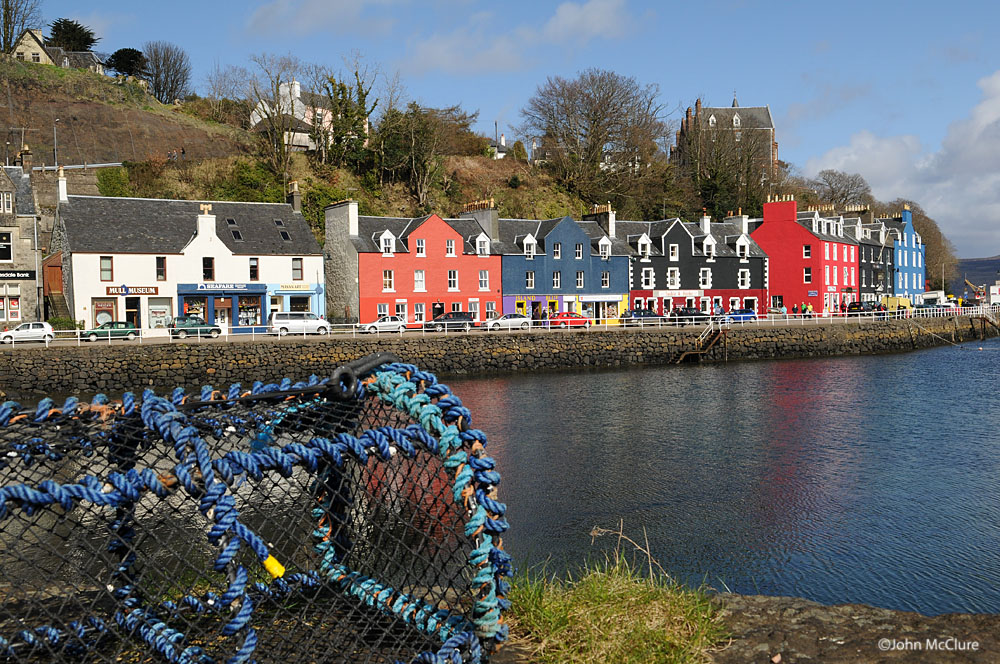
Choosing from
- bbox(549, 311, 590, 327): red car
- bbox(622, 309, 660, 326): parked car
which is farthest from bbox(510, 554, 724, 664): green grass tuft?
bbox(622, 309, 660, 326): parked car

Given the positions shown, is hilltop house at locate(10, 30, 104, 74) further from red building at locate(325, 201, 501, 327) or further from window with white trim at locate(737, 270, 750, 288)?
window with white trim at locate(737, 270, 750, 288)

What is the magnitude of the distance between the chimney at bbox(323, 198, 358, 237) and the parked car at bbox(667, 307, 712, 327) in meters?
19.8

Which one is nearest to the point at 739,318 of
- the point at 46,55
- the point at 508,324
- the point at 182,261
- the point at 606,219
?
the point at 606,219

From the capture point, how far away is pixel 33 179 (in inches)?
2003

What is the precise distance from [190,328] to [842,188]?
8932 cm

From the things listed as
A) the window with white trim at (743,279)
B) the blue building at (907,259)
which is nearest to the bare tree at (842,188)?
the blue building at (907,259)

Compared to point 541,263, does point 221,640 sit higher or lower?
lower

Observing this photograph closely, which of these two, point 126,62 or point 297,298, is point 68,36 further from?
point 297,298

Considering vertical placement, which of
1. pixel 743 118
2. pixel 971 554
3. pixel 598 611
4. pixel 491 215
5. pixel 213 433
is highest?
pixel 743 118

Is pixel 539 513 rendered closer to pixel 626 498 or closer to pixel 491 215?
pixel 626 498

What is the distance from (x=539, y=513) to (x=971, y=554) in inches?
271

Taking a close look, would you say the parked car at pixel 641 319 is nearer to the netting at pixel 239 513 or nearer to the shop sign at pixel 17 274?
the shop sign at pixel 17 274

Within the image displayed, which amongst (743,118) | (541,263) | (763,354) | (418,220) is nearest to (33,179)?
(418,220)

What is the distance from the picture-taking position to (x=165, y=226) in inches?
1724
